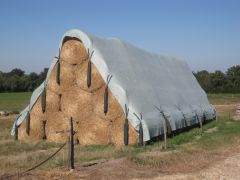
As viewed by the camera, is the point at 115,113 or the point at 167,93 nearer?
the point at 115,113

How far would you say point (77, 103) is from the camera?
1684cm

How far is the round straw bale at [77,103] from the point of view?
16594 millimetres

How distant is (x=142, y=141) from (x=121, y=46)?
551cm

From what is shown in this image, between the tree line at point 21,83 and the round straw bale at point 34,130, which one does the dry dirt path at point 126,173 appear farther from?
the tree line at point 21,83

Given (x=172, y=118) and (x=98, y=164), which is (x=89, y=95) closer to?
(x=172, y=118)

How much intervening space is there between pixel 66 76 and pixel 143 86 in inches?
126

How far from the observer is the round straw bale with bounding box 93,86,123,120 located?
15752mm

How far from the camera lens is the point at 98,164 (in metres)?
11.1

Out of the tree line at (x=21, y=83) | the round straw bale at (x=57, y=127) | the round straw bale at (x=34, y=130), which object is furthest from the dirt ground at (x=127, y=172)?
the tree line at (x=21, y=83)

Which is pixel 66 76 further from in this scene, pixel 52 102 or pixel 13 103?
pixel 13 103

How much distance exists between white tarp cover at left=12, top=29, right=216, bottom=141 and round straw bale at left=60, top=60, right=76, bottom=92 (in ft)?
1.88

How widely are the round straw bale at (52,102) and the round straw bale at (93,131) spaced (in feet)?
4.77

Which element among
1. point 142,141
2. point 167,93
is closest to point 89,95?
point 142,141

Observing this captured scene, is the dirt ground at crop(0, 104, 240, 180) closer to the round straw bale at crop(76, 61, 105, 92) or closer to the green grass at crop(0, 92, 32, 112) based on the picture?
the round straw bale at crop(76, 61, 105, 92)
